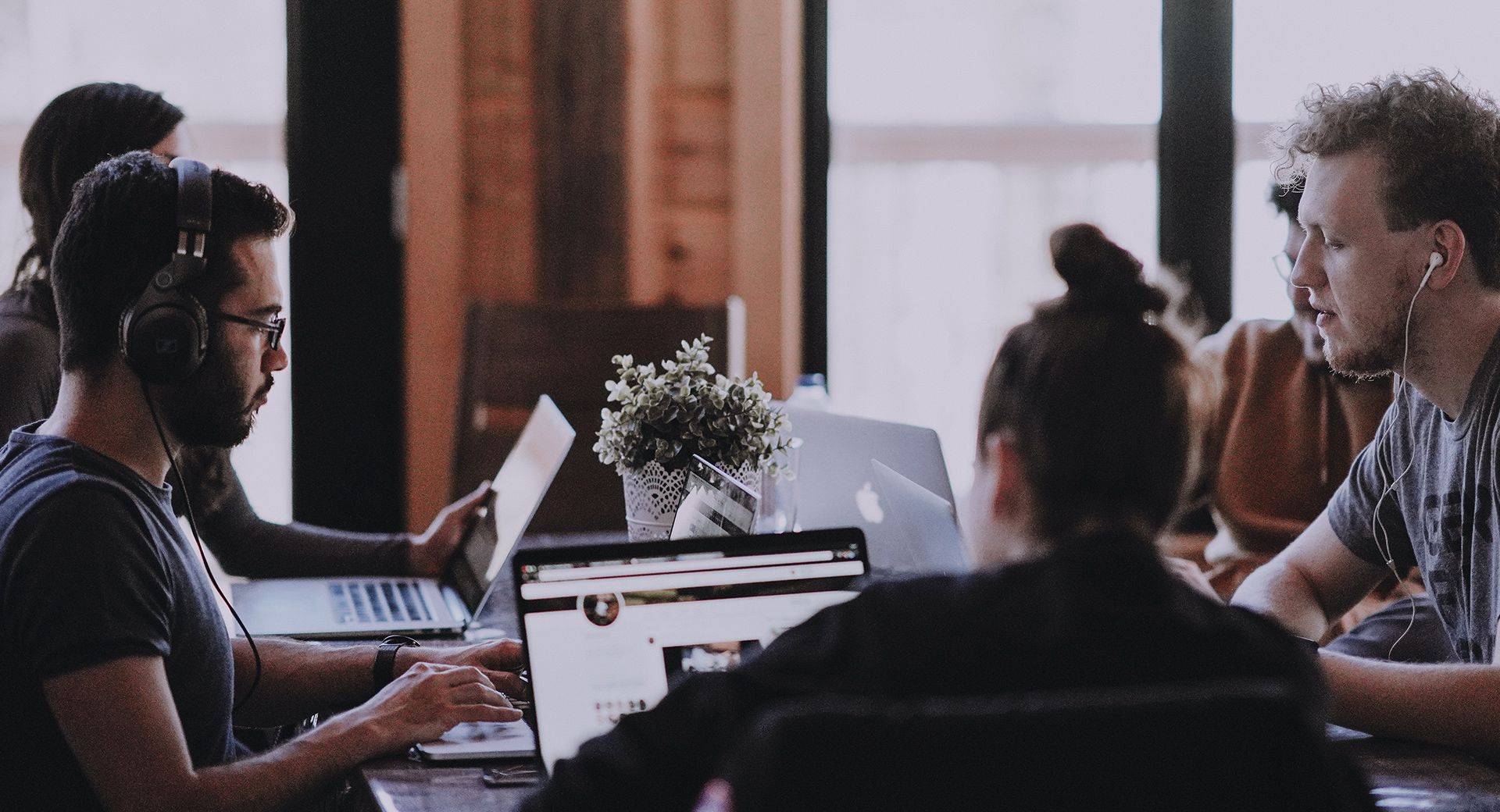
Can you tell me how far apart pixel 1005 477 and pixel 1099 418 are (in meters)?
0.07

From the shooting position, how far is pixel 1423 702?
4.02 ft

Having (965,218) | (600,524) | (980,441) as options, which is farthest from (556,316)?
(980,441)

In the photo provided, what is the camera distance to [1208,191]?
3371 millimetres

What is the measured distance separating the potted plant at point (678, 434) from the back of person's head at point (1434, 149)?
2.42 feet

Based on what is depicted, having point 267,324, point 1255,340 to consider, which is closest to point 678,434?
point 267,324

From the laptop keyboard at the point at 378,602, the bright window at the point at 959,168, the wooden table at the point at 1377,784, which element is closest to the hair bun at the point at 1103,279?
the wooden table at the point at 1377,784

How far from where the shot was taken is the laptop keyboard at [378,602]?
173cm

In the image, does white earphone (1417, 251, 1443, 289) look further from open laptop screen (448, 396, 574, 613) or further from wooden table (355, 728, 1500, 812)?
open laptop screen (448, 396, 574, 613)

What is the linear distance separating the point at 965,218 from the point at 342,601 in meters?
2.09

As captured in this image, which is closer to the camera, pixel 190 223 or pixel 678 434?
pixel 190 223

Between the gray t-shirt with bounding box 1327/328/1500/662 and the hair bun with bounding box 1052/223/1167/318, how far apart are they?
716mm

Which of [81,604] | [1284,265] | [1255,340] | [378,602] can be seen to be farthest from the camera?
[1255,340]

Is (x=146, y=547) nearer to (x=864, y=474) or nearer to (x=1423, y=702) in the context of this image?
(x=864, y=474)

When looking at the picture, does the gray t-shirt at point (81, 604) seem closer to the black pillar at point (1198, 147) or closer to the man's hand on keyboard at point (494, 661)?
the man's hand on keyboard at point (494, 661)
